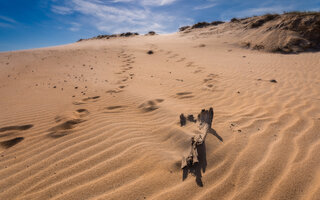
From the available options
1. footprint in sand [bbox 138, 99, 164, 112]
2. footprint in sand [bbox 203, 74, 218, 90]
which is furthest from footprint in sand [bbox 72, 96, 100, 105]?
footprint in sand [bbox 203, 74, 218, 90]

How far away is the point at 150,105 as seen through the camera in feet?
11.0

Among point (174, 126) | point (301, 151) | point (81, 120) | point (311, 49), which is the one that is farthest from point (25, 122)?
point (311, 49)

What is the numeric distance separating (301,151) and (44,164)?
9.05ft

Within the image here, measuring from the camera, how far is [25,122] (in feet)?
9.48

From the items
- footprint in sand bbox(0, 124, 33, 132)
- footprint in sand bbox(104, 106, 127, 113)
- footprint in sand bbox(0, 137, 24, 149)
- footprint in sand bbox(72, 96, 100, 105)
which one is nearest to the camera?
footprint in sand bbox(0, 137, 24, 149)

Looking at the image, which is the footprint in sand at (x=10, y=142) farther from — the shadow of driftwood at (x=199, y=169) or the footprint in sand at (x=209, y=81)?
the footprint in sand at (x=209, y=81)

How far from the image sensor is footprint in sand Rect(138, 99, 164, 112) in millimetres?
3215

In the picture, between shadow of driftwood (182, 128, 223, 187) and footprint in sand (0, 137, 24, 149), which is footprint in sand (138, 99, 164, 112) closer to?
shadow of driftwood (182, 128, 223, 187)

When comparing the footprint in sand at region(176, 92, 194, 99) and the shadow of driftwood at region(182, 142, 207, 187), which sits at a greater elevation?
the footprint in sand at region(176, 92, 194, 99)

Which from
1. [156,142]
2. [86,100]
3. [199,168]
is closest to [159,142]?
[156,142]

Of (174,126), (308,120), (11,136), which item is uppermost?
(11,136)

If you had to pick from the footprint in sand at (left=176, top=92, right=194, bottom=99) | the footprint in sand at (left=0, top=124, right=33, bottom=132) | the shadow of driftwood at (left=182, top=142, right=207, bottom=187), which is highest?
the footprint in sand at (left=0, top=124, right=33, bottom=132)

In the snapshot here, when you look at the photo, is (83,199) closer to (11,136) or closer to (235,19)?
(11,136)

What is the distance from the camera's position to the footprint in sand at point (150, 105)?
3215mm
